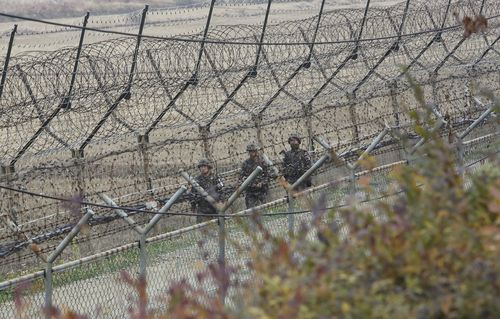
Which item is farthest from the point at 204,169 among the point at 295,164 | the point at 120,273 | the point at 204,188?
the point at 120,273

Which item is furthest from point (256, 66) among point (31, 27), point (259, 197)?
point (31, 27)

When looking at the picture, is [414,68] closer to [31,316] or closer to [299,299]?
[31,316]

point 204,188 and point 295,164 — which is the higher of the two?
point 295,164

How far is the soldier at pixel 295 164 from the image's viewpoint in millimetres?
15016

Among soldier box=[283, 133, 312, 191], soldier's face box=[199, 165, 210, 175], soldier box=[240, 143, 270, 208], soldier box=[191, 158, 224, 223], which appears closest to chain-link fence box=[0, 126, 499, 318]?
soldier box=[191, 158, 224, 223]

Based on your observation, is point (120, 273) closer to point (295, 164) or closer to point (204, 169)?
point (204, 169)

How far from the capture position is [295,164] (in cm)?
1530

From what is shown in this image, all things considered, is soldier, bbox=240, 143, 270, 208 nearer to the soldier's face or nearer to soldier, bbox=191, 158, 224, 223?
soldier, bbox=191, 158, 224, 223

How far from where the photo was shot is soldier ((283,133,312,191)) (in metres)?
15.0

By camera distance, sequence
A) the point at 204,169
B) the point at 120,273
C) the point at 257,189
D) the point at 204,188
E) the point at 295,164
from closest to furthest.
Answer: the point at 120,273 < the point at 204,188 < the point at 257,189 < the point at 204,169 < the point at 295,164

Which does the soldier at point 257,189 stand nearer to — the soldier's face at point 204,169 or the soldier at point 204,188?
the soldier at point 204,188

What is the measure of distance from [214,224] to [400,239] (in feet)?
21.6

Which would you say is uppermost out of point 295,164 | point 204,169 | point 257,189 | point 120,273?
point 295,164

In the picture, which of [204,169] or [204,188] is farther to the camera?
[204,169]
